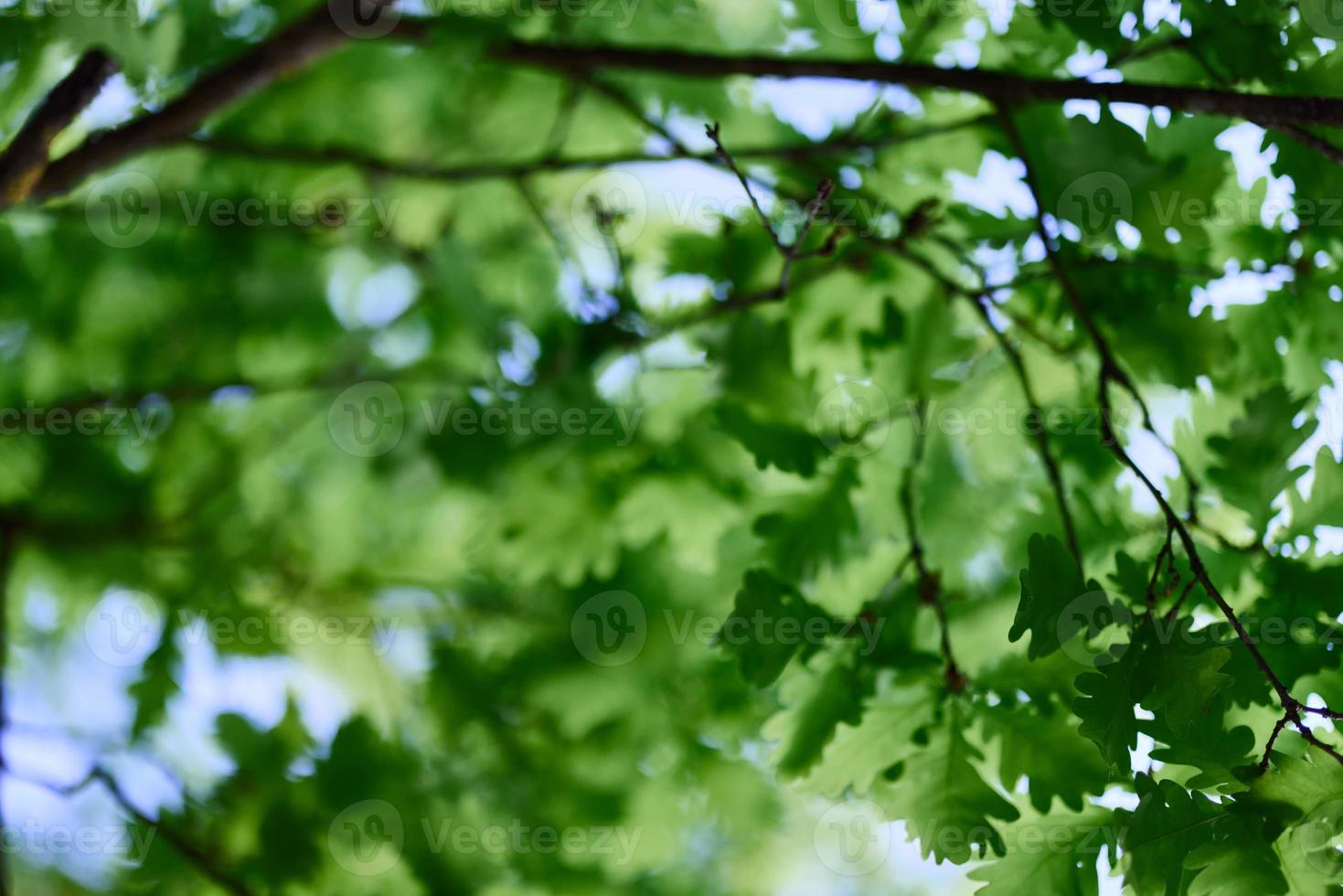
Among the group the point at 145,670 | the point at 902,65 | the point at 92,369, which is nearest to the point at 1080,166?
the point at 902,65

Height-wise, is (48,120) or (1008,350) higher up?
(48,120)

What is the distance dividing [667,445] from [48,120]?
112 cm

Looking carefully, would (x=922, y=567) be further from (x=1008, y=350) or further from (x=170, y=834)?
(x=170, y=834)

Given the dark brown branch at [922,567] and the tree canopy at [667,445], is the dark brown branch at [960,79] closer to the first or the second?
the tree canopy at [667,445]

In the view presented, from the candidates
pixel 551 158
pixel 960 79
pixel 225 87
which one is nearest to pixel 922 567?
pixel 960 79

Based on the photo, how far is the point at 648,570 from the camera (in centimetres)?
248

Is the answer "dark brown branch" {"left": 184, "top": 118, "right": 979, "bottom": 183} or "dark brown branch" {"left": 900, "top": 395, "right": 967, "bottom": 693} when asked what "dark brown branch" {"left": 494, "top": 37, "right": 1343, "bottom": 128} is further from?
"dark brown branch" {"left": 900, "top": 395, "right": 967, "bottom": 693}

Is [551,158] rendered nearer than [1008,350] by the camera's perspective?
No

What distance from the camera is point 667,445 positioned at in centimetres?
195

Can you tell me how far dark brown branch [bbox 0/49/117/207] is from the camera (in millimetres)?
1379

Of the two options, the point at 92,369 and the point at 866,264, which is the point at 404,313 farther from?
the point at 866,264

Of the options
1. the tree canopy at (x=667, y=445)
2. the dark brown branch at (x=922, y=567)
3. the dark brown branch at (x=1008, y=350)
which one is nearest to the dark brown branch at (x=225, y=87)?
the tree canopy at (x=667, y=445)

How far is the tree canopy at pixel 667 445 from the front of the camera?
132cm

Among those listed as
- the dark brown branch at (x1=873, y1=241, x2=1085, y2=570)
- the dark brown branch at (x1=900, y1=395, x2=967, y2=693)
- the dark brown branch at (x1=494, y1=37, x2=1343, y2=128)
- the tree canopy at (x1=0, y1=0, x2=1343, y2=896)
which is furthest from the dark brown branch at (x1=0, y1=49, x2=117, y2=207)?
the dark brown branch at (x1=900, y1=395, x2=967, y2=693)
